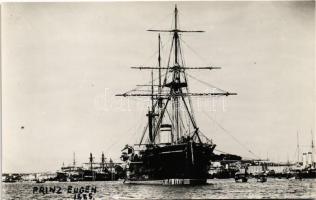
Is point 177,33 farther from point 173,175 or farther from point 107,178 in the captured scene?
point 107,178

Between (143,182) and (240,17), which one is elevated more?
(240,17)

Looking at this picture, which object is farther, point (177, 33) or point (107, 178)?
point (107, 178)

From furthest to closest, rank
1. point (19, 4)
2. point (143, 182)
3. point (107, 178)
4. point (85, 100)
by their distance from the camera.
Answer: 1. point (107, 178)
2. point (143, 182)
3. point (85, 100)
4. point (19, 4)

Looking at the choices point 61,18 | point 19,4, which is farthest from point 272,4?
point 19,4

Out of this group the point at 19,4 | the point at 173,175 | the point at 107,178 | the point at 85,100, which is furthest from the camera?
the point at 107,178

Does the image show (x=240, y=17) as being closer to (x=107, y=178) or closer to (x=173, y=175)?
(x=173, y=175)

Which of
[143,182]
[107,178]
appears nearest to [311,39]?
[143,182]

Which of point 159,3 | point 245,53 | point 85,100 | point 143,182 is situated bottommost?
point 143,182
